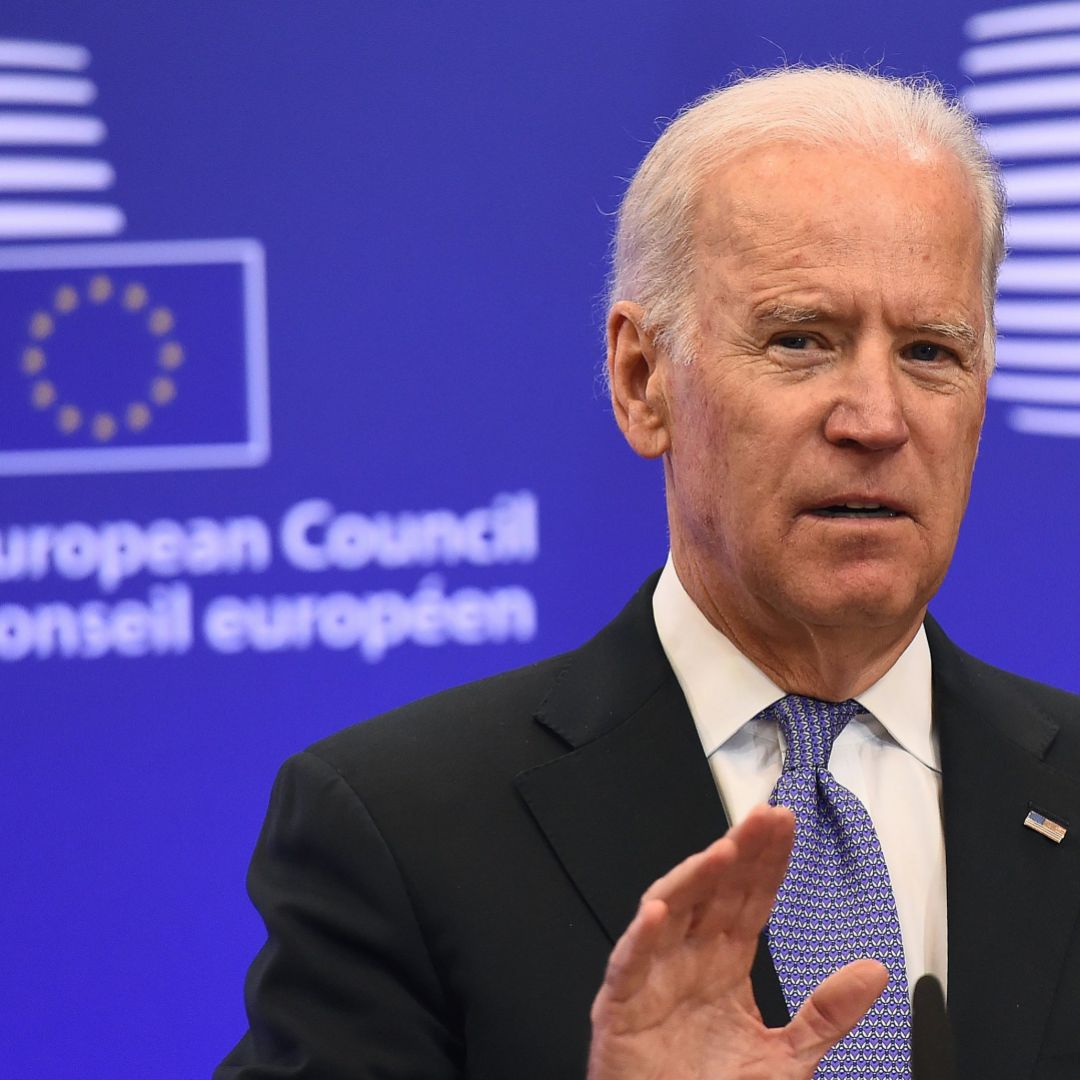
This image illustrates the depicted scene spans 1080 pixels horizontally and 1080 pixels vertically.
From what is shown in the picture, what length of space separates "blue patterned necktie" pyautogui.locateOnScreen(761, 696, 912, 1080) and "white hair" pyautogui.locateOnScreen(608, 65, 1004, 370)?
0.50m

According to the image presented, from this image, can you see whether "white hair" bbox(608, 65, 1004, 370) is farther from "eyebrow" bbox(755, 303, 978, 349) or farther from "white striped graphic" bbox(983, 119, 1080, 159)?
"white striped graphic" bbox(983, 119, 1080, 159)

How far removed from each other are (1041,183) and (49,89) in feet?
5.72

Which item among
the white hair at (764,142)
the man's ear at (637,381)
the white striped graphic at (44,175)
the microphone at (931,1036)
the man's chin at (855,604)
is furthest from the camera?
the white striped graphic at (44,175)

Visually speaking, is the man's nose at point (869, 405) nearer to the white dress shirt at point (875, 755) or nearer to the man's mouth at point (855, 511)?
the man's mouth at point (855, 511)

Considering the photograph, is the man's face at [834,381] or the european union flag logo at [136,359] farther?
the european union flag logo at [136,359]

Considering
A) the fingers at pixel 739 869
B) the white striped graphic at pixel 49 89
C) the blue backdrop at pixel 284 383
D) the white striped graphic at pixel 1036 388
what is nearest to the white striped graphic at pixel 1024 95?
the blue backdrop at pixel 284 383

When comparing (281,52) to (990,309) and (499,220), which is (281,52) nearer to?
(499,220)

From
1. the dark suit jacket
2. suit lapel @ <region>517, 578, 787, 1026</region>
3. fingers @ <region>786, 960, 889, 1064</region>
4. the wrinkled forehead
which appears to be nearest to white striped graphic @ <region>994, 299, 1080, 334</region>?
the wrinkled forehead

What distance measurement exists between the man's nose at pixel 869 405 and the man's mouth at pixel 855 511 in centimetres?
6

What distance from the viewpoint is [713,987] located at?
148cm

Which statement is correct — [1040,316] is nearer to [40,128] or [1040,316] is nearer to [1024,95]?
[1024,95]

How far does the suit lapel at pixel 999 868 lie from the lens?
171 centimetres

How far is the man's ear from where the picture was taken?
1.99 m

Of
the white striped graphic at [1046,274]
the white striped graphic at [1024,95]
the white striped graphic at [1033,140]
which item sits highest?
the white striped graphic at [1024,95]
